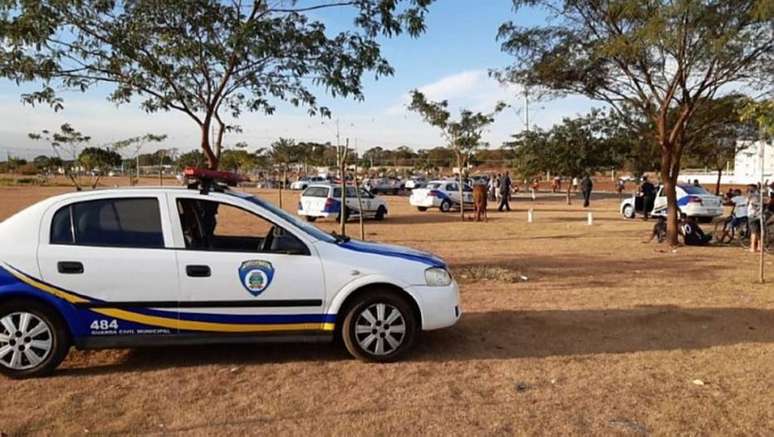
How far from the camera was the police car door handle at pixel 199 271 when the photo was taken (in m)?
4.70

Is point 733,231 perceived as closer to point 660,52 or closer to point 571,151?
point 660,52

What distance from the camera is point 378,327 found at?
16.5ft

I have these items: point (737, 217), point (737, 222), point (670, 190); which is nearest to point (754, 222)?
point (737, 217)

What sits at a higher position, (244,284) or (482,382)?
(244,284)

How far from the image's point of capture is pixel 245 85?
877 centimetres

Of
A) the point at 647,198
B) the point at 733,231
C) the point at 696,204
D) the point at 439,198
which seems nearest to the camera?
the point at 733,231

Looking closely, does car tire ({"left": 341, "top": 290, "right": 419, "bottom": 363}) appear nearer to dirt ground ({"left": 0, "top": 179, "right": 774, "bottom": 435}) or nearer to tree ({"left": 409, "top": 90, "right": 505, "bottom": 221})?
dirt ground ({"left": 0, "top": 179, "right": 774, "bottom": 435})

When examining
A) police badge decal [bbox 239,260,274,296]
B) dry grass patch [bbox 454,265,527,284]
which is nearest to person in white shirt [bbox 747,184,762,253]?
dry grass patch [bbox 454,265,527,284]

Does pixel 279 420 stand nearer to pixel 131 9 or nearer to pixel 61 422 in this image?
pixel 61 422

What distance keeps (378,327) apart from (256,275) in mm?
1124

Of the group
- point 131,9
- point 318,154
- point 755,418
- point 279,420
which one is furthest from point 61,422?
point 318,154

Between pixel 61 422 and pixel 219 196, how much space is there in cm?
204

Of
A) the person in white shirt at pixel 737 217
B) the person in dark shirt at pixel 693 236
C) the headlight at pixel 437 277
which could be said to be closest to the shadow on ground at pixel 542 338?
the headlight at pixel 437 277

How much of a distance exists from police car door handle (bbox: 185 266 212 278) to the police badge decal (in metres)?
0.26
